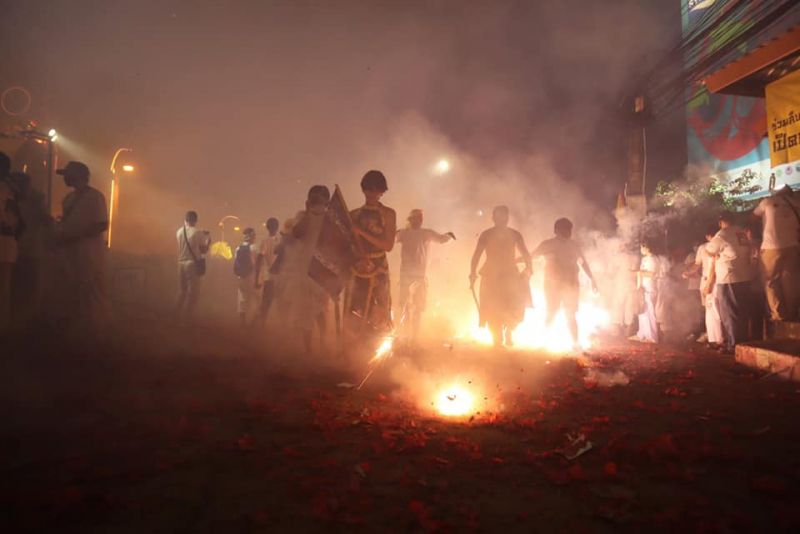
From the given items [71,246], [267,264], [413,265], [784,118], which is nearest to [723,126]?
[784,118]

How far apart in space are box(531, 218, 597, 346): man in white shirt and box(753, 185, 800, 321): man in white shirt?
2.64 metres

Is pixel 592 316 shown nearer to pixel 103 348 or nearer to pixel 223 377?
pixel 223 377

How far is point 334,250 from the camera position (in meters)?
5.72

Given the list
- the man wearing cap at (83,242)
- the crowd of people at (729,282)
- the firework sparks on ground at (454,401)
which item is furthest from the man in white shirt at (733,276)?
the man wearing cap at (83,242)

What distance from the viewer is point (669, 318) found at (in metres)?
9.64

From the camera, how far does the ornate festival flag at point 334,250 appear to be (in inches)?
217

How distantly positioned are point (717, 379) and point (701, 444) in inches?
121

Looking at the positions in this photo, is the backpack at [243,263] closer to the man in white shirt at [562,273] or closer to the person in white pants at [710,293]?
the man in white shirt at [562,273]

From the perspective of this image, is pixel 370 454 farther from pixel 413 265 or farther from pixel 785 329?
pixel 785 329

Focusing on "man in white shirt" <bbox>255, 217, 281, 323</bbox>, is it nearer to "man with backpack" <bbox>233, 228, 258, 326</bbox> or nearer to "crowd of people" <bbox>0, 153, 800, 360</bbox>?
"crowd of people" <bbox>0, 153, 800, 360</bbox>

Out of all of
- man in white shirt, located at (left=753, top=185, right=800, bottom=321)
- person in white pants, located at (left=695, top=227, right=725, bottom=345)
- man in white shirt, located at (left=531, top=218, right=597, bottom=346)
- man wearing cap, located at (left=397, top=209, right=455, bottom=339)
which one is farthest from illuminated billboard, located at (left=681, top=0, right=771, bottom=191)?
man wearing cap, located at (left=397, top=209, right=455, bottom=339)

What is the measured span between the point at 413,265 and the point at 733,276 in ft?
17.9

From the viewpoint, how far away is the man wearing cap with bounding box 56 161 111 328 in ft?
19.6

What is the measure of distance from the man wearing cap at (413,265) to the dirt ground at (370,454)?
2.56 metres
